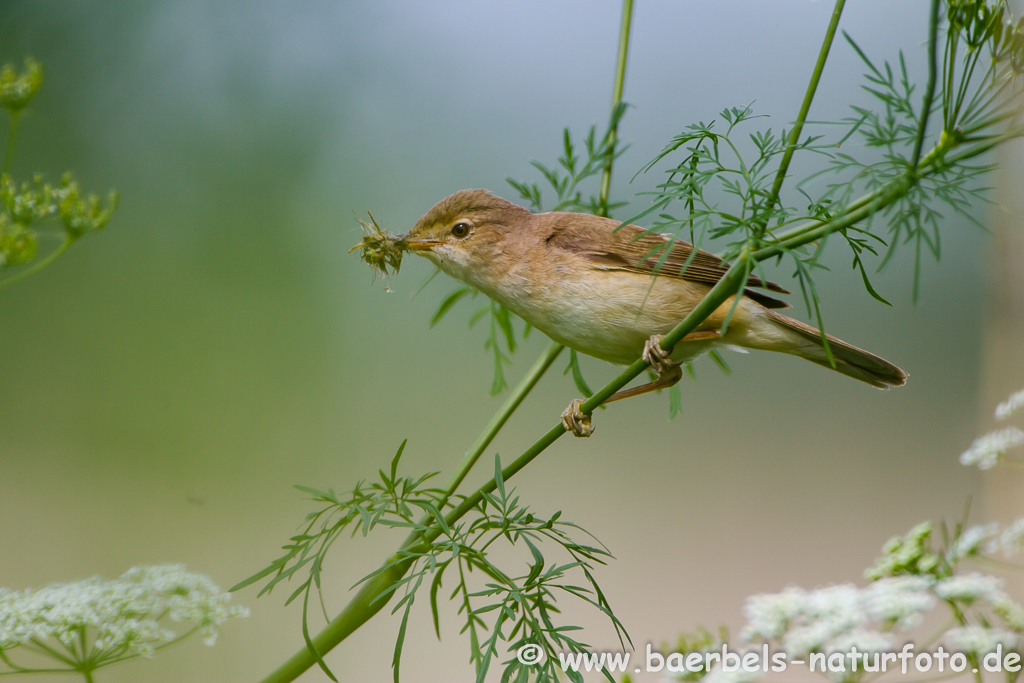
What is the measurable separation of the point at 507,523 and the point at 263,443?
1.78 meters

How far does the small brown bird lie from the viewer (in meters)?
0.95

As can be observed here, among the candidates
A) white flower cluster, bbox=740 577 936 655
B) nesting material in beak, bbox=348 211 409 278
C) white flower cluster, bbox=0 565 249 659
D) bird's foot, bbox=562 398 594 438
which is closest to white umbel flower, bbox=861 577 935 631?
white flower cluster, bbox=740 577 936 655

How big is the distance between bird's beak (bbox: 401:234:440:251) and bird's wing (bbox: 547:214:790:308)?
185mm

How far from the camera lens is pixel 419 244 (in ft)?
3.60

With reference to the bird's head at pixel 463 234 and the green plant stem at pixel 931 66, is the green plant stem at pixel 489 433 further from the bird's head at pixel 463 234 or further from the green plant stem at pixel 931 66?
the green plant stem at pixel 931 66

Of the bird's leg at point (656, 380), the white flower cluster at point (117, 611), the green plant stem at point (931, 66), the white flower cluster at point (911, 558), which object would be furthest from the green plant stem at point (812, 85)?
the white flower cluster at point (117, 611)

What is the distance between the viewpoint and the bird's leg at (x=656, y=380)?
2.77ft

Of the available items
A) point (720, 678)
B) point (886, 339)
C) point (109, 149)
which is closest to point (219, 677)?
point (109, 149)

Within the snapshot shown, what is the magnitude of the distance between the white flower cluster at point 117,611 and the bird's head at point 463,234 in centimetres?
56

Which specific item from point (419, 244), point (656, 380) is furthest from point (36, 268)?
point (656, 380)

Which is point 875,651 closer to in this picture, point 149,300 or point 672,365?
point 672,365

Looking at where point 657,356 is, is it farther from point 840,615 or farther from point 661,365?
point 840,615

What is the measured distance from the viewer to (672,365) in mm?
954

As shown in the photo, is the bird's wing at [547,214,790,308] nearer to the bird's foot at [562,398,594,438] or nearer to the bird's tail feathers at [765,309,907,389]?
the bird's tail feathers at [765,309,907,389]
